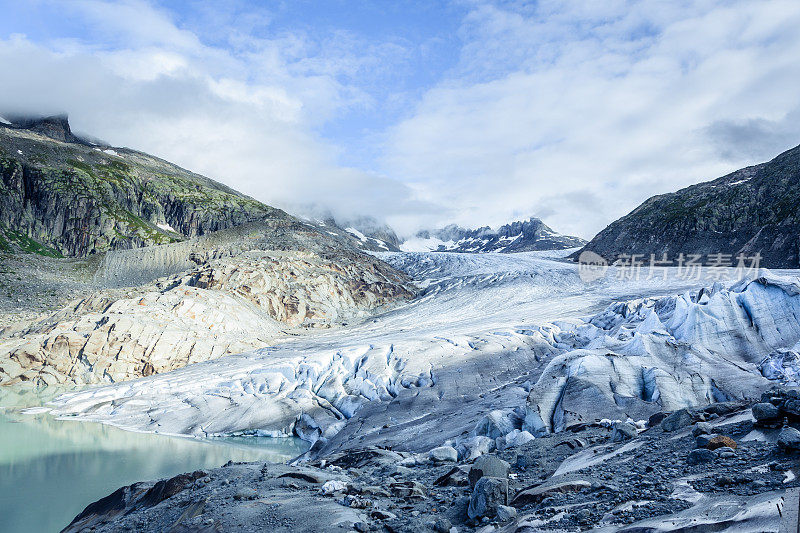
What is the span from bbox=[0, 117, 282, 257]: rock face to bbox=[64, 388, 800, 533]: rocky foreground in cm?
8104

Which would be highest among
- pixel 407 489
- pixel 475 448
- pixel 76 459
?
pixel 407 489

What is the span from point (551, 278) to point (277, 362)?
111 ft

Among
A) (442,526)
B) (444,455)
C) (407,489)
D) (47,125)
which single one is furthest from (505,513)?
(47,125)

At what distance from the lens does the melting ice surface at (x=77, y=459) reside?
1767 cm

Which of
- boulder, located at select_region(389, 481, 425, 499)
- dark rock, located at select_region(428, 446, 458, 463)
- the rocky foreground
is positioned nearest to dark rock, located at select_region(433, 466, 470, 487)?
the rocky foreground

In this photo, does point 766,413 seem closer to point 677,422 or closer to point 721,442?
point 721,442

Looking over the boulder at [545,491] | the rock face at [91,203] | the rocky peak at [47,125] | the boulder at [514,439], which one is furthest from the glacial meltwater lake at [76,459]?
the rocky peak at [47,125]

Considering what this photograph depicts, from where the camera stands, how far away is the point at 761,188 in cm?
6750

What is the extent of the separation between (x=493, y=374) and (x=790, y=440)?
904 inches

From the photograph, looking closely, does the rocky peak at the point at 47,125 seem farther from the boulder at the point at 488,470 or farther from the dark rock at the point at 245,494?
the boulder at the point at 488,470

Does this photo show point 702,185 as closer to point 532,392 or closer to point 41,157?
point 532,392

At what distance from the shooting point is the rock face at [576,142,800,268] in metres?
59.6

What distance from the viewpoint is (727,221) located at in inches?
2709

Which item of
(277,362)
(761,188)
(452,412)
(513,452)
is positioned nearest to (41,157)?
(277,362)
